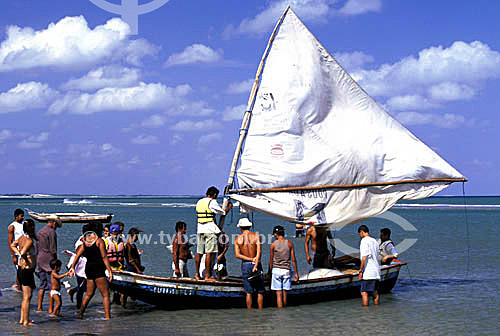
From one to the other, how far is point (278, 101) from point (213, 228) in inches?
127

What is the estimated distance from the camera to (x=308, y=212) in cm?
1311

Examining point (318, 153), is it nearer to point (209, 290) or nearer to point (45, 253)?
point (209, 290)

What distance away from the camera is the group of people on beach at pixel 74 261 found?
34.7 ft

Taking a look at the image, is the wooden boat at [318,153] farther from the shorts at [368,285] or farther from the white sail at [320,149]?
the shorts at [368,285]

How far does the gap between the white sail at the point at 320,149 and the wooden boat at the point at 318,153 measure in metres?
0.02

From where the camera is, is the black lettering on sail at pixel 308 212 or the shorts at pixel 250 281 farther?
the black lettering on sail at pixel 308 212

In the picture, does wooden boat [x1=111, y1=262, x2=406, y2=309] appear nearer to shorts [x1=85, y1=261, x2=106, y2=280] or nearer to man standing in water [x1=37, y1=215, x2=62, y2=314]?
shorts [x1=85, y1=261, x2=106, y2=280]

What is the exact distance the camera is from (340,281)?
43.5 feet

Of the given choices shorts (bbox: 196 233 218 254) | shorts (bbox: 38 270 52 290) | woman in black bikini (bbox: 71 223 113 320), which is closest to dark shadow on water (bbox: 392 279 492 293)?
shorts (bbox: 196 233 218 254)

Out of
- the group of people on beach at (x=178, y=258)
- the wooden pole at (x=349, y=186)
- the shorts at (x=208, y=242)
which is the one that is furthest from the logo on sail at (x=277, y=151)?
the shorts at (x=208, y=242)

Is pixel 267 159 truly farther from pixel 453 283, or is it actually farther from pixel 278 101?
pixel 453 283

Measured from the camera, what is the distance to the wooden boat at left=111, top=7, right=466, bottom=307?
43.1 ft

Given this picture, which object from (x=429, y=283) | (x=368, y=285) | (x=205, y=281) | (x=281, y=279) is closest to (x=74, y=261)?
(x=205, y=281)

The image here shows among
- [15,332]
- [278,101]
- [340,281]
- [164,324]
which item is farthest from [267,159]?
[15,332]
